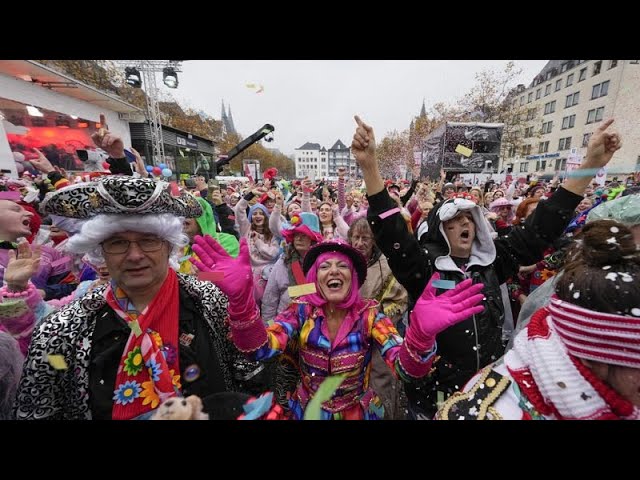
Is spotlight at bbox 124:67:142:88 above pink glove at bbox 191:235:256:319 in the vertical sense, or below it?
above

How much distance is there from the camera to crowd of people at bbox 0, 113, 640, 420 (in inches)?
35.2

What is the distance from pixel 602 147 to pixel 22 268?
3.54m

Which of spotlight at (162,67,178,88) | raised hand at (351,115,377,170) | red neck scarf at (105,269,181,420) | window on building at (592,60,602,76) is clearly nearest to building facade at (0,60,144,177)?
spotlight at (162,67,178,88)

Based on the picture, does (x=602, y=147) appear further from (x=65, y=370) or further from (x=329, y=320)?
(x=65, y=370)

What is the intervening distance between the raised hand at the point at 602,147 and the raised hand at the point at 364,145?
1.34 m

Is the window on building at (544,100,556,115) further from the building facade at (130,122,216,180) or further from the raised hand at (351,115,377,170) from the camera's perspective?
the raised hand at (351,115,377,170)

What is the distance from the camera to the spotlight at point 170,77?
1327 cm

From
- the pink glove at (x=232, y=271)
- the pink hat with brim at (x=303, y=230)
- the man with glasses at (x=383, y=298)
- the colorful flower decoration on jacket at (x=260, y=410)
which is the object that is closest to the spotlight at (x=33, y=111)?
the pink hat with brim at (x=303, y=230)

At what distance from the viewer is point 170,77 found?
1345 cm

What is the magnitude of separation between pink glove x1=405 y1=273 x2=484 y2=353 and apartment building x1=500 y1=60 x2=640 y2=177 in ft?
73.7

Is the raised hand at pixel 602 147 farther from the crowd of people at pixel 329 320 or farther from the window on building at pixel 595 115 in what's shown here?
the window on building at pixel 595 115

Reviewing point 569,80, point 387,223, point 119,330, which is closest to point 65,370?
point 119,330
